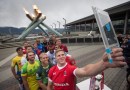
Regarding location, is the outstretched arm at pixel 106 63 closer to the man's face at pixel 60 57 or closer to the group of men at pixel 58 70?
the group of men at pixel 58 70

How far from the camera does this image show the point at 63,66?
3.07 meters

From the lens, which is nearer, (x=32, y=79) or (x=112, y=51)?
(x=112, y=51)

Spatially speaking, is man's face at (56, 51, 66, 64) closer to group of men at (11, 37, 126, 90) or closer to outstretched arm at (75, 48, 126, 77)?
group of men at (11, 37, 126, 90)

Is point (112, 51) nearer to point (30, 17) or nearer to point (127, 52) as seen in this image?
point (127, 52)

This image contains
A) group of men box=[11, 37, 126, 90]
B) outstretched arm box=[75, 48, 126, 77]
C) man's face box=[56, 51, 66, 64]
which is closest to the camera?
outstretched arm box=[75, 48, 126, 77]

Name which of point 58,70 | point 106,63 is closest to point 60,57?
point 58,70

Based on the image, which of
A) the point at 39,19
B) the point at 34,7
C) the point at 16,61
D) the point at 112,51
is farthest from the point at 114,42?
the point at 39,19

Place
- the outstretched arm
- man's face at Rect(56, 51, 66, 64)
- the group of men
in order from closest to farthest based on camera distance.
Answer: the outstretched arm → the group of men → man's face at Rect(56, 51, 66, 64)

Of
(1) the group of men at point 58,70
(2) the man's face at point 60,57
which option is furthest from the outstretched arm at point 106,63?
(2) the man's face at point 60,57

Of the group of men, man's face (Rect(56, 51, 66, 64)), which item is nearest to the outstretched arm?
the group of men

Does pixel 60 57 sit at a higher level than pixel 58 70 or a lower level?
higher

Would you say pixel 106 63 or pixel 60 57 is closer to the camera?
pixel 106 63

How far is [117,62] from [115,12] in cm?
4466

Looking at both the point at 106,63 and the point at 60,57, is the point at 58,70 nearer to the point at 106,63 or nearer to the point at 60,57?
the point at 60,57
